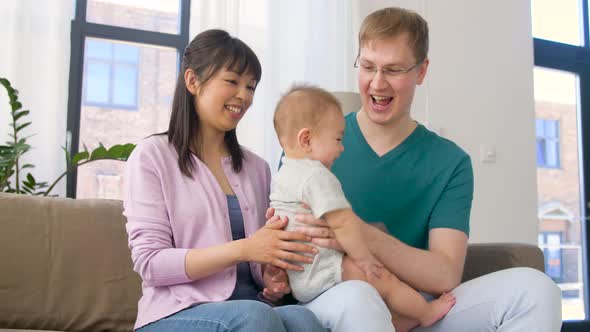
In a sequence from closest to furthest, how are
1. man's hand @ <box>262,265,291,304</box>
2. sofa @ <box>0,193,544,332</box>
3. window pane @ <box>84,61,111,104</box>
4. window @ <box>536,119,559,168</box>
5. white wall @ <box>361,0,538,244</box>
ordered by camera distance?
man's hand @ <box>262,265,291,304</box> → sofa @ <box>0,193,544,332</box> → white wall @ <box>361,0,538,244</box> → window @ <box>536,119,559,168</box> → window pane @ <box>84,61,111,104</box>

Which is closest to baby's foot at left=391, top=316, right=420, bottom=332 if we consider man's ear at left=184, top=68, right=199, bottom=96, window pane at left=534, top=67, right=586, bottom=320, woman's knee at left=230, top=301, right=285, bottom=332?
woman's knee at left=230, top=301, right=285, bottom=332

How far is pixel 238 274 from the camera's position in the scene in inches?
58.2

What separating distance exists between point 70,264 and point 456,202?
3.91 ft

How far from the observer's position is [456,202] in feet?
5.22

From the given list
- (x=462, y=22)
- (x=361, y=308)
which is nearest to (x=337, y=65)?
(x=462, y=22)

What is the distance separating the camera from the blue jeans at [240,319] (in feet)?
3.76

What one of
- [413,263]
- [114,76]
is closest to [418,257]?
[413,263]

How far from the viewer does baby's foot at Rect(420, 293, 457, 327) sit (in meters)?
1.42

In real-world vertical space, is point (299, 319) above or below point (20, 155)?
below

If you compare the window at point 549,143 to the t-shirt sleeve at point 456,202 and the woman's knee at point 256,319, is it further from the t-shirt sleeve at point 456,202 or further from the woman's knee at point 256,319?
the woman's knee at point 256,319

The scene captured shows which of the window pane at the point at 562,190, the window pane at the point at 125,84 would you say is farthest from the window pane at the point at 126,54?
the window pane at the point at 562,190

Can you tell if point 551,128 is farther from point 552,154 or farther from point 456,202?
point 456,202

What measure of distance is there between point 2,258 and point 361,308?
3.97 ft

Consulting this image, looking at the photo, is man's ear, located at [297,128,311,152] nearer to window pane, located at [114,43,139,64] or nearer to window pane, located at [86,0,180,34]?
window pane, located at [86,0,180,34]
